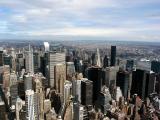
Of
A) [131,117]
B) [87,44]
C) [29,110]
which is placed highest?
[87,44]

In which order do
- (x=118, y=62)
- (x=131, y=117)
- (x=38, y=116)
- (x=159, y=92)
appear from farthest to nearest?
(x=118, y=62) → (x=159, y=92) → (x=131, y=117) → (x=38, y=116)

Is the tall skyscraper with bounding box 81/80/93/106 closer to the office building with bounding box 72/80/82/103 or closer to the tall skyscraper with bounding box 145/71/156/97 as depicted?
the office building with bounding box 72/80/82/103

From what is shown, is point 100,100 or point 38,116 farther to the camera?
point 100,100

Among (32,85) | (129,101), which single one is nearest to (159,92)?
(129,101)

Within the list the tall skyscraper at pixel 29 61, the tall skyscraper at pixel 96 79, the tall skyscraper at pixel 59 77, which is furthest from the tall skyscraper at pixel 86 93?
the tall skyscraper at pixel 29 61

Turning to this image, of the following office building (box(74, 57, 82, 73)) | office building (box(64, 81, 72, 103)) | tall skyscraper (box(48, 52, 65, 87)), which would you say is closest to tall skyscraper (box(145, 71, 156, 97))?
office building (box(64, 81, 72, 103))

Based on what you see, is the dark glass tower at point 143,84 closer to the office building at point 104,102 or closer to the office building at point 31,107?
the office building at point 104,102

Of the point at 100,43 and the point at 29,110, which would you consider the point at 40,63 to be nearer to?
the point at 100,43

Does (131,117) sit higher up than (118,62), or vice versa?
(118,62)
